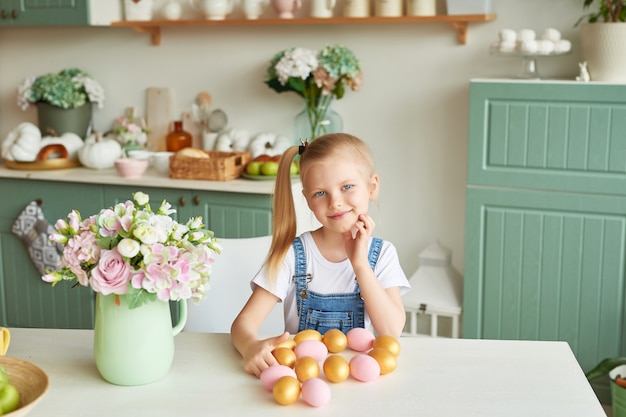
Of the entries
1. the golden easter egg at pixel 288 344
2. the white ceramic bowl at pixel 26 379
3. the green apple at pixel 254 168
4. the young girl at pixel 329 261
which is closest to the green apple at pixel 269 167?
the green apple at pixel 254 168

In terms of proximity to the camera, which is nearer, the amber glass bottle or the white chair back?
the white chair back

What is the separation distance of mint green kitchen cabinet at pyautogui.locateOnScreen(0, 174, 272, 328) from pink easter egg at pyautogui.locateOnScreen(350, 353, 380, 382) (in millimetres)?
1720

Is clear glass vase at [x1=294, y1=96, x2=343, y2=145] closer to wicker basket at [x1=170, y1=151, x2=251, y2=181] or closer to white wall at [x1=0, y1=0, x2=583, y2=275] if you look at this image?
white wall at [x1=0, y1=0, x2=583, y2=275]

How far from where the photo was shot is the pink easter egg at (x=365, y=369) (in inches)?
57.2

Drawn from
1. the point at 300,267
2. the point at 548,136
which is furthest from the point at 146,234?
the point at 548,136

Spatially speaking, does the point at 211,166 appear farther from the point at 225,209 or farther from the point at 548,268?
the point at 548,268

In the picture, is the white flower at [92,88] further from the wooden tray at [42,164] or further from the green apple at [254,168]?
the green apple at [254,168]

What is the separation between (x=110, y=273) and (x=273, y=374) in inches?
12.8

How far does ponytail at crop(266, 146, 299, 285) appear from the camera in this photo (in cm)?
180

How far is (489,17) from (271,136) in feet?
3.28

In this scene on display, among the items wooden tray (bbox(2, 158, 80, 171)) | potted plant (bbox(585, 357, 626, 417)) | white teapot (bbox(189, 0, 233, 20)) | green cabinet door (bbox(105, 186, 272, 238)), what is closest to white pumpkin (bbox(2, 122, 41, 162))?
wooden tray (bbox(2, 158, 80, 171))

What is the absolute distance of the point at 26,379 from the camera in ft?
4.27

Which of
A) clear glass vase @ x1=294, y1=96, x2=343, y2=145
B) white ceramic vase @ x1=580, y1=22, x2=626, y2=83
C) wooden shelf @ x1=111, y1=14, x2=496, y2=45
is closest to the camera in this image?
white ceramic vase @ x1=580, y1=22, x2=626, y2=83

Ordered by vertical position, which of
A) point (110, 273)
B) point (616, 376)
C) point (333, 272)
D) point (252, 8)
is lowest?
point (616, 376)
